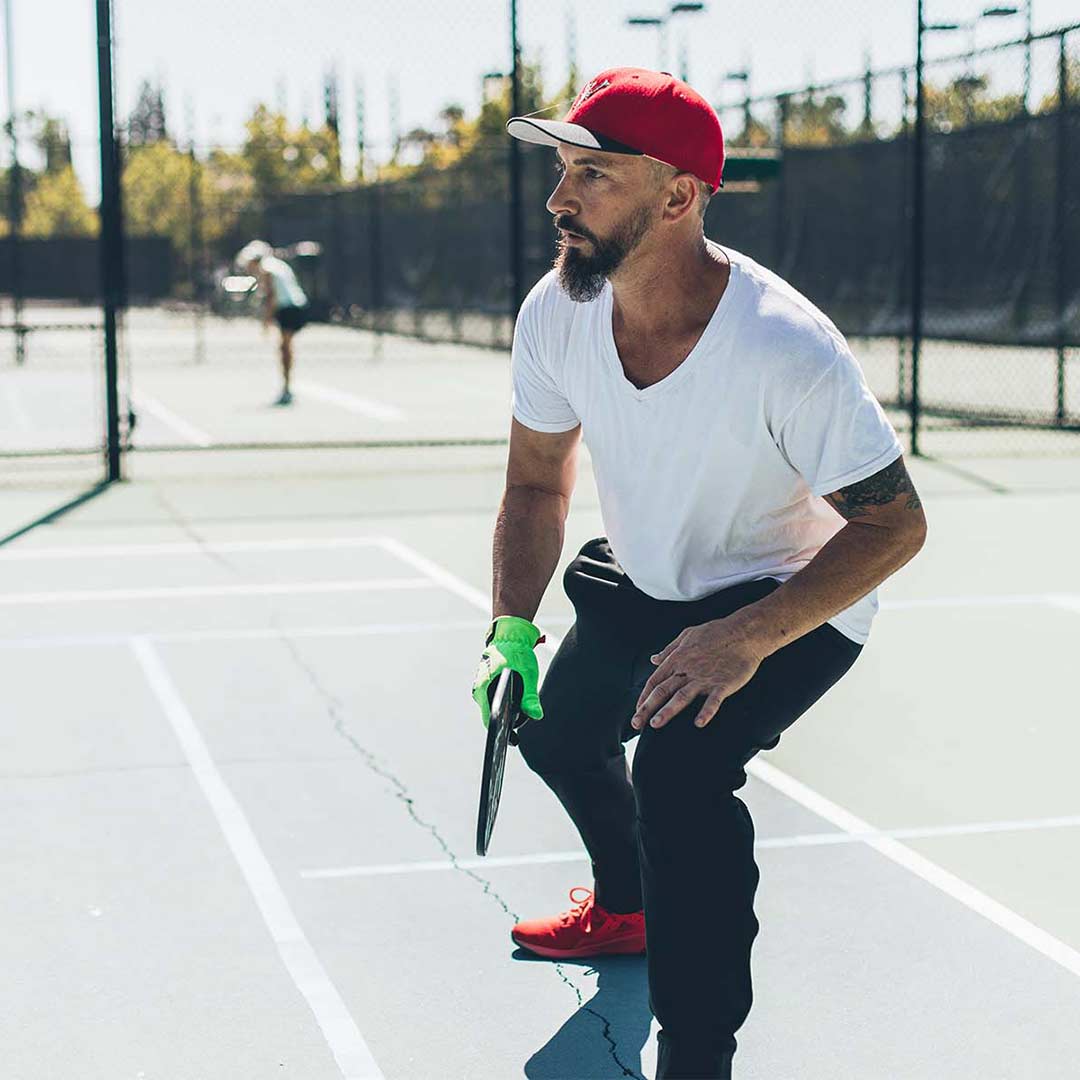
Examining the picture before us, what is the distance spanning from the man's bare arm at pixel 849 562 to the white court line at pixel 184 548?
664cm

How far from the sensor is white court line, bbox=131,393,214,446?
51.2 ft

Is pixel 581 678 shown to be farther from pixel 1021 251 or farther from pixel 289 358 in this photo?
pixel 1021 251

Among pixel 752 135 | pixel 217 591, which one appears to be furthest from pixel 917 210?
pixel 752 135

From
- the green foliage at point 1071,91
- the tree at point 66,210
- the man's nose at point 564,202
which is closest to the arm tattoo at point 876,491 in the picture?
the man's nose at point 564,202

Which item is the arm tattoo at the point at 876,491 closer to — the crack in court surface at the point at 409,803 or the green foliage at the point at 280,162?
the crack in court surface at the point at 409,803

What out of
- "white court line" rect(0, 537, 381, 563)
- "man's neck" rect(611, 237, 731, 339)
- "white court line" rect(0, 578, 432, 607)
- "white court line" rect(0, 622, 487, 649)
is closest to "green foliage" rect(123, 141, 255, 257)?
"white court line" rect(0, 537, 381, 563)

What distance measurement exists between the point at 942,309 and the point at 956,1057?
24422 millimetres

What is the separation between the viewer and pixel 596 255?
3.28m

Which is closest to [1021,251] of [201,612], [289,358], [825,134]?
[825,134]

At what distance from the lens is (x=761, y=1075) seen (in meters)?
3.47

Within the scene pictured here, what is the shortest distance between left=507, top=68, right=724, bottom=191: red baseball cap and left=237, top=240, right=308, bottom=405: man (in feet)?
52.6

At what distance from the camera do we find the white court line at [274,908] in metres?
3.59

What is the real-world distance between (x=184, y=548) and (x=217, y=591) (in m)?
1.33

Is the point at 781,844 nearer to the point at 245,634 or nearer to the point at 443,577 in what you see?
the point at 245,634
